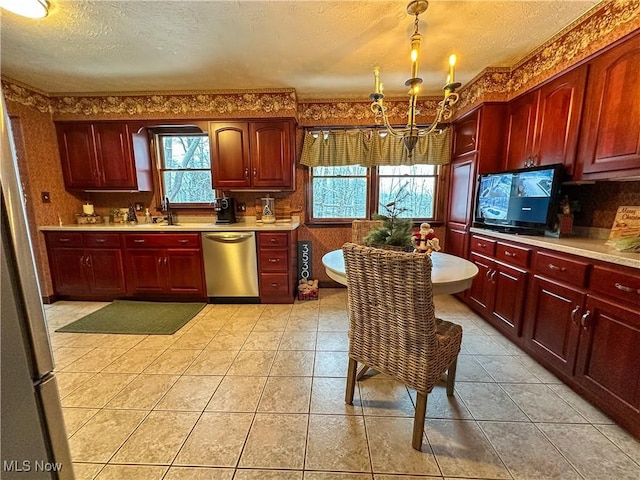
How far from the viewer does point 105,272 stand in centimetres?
313

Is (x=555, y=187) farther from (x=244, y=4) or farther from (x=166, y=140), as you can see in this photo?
(x=166, y=140)

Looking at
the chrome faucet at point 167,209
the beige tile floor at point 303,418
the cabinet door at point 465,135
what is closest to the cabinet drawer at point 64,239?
the chrome faucet at point 167,209

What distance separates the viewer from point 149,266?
3.10m

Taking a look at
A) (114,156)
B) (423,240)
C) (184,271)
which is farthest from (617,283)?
(114,156)

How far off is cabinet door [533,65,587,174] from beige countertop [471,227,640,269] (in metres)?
0.54

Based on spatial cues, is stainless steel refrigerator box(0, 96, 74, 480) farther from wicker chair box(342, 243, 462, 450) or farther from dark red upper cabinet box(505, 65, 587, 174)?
dark red upper cabinet box(505, 65, 587, 174)

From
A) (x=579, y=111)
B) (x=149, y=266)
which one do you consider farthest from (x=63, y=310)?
(x=579, y=111)

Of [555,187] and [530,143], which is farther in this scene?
[530,143]

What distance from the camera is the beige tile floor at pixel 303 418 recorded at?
4.09ft

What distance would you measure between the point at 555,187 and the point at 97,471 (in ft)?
10.5

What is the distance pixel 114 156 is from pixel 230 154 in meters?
1.38

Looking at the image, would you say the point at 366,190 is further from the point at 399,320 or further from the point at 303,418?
the point at 303,418

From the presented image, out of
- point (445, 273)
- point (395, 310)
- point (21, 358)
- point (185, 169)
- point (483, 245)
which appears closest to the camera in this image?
point (21, 358)

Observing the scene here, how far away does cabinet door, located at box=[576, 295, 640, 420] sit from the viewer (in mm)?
1368
